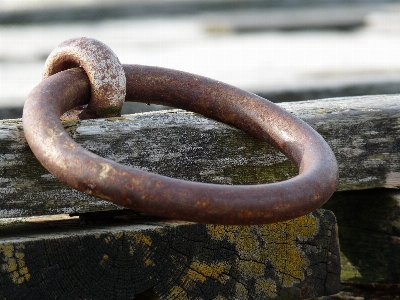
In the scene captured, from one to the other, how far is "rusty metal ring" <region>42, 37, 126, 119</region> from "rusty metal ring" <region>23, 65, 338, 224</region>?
0.10ft

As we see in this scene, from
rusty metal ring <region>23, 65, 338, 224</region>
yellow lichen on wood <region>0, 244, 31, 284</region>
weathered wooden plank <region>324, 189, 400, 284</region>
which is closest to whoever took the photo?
rusty metal ring <region>23, 65, 338, 224</region>

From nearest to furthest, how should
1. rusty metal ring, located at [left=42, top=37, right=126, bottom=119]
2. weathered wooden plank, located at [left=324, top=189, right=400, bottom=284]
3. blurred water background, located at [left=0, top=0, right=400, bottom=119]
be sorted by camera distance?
rusty metal ring, located at [left=42, top=37, right=126, bottom=119], weathered wooden plank, located at [left=324, top=189, right=400, bottom=284], blurred water background, located at [left=0, top=0, right=400, bottom=119]

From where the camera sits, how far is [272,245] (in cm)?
154

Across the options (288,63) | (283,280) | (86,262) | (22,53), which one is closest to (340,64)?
(288,63)

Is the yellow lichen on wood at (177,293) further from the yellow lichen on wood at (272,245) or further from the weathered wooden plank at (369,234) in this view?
the weathered wooden plank at (369,234)

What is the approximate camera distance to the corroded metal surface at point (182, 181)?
3.65ft

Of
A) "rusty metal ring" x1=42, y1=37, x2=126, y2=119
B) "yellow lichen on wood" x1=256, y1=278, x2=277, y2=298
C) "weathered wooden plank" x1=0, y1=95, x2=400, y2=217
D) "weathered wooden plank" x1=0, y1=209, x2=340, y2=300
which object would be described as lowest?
"yellow lichen on wood" x1=256, y1=278, x2=277, y2=298

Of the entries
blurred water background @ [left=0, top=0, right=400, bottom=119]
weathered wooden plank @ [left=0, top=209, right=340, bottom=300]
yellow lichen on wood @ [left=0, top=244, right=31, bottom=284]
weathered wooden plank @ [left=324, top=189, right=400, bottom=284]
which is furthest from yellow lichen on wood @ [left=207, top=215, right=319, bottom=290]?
blurred water background @ [left=0, top=0, right=400, bottom=119]

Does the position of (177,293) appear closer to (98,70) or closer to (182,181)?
(182,181)

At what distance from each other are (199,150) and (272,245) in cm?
30

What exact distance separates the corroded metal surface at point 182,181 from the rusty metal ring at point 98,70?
3cm

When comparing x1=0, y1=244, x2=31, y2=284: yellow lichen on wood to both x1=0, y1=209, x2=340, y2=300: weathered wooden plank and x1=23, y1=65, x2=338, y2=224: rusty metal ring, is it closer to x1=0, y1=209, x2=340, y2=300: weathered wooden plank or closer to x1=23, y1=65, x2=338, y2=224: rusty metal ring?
x1=0, y1=209, x2=340, y2=300: weathered wooden plank

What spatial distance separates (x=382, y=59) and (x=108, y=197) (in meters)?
2.65

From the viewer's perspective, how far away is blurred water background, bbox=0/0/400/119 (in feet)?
10.2
